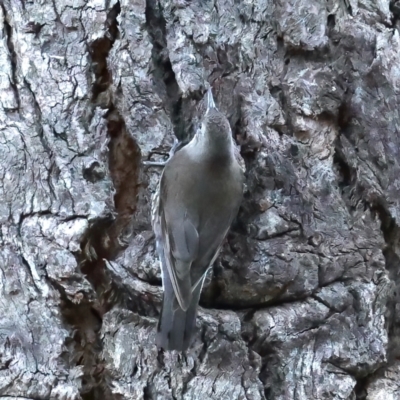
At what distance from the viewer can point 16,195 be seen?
210cm

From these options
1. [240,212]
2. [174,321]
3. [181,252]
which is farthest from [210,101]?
[174,321]

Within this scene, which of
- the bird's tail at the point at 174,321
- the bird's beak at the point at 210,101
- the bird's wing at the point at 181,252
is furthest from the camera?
the bird's beak at the point at 210,101

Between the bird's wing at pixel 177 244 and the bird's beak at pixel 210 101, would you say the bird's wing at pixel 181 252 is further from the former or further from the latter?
the bird's beak at pixel 210 101

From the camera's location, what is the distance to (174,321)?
6.39 feet

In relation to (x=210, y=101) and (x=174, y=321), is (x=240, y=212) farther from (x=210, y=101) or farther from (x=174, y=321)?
(x=174, y=321)

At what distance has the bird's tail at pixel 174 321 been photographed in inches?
75.7

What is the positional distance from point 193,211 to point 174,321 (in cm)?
49

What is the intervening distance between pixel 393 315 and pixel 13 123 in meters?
1.24

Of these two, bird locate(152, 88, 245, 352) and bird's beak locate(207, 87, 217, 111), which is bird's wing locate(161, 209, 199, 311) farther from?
bird's beak locate(207, 87, 217, 111)

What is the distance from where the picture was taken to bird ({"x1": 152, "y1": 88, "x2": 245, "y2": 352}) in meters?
2.04

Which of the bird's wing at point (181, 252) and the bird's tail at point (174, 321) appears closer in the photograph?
the bird's tail at point (174, 321)

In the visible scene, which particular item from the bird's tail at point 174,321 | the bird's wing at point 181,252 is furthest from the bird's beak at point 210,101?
the bird's tail at point 174,321

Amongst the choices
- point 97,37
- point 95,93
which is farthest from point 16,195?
point 97,37

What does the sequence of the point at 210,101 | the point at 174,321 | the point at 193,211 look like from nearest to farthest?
the point at 174,321 < the point at 210,101 < the point at 193,211
